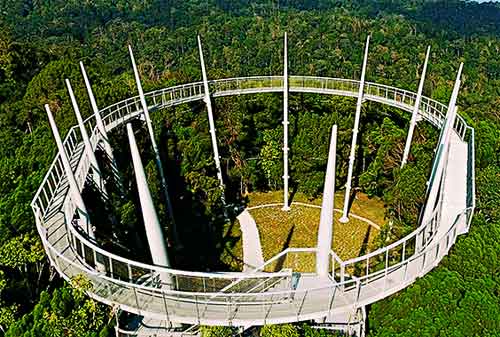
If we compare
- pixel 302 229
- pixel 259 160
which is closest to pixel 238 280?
pixel 302 229

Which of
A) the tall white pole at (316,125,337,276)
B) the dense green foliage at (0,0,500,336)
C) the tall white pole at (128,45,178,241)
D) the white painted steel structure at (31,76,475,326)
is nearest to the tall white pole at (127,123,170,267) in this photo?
the white painted steel structure at (31,76,475,326)

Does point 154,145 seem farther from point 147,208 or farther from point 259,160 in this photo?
point 147,208

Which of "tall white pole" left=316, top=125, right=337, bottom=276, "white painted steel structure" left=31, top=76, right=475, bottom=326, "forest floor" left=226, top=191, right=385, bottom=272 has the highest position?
"tall white pole" left=316, top=125, right=337, bottom=276

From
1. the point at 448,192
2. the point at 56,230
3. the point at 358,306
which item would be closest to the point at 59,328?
the point at 56,230

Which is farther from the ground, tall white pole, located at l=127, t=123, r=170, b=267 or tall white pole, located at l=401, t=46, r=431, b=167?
tall white pole, located at l=127, t=123, r=170, b=267

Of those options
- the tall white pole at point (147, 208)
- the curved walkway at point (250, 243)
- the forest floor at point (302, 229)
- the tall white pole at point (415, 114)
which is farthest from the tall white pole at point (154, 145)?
the tall white pole at point (415, 114)

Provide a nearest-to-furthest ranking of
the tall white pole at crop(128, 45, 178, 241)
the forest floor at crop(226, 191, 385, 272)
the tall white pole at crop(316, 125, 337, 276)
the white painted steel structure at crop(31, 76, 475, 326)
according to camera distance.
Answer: the tall white pole at crop(316, 125, 337, 276)
the white painted steel structure at crop(31, 76, 475, 326)
the tall white pole at crop(128, 45, 178, 241)
the forest floor at crop(226, 191, 385, 272)

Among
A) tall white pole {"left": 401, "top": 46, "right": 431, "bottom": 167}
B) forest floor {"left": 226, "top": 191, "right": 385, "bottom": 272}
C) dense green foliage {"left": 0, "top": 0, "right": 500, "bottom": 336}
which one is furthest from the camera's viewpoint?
forest floor {"left": 226, "top": 191, "right": 385, "bottom": 272}

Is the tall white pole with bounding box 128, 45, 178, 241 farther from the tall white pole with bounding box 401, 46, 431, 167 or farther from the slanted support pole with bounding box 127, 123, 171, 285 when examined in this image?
the tall white pole with bounding box 401, 46, 431, 167
